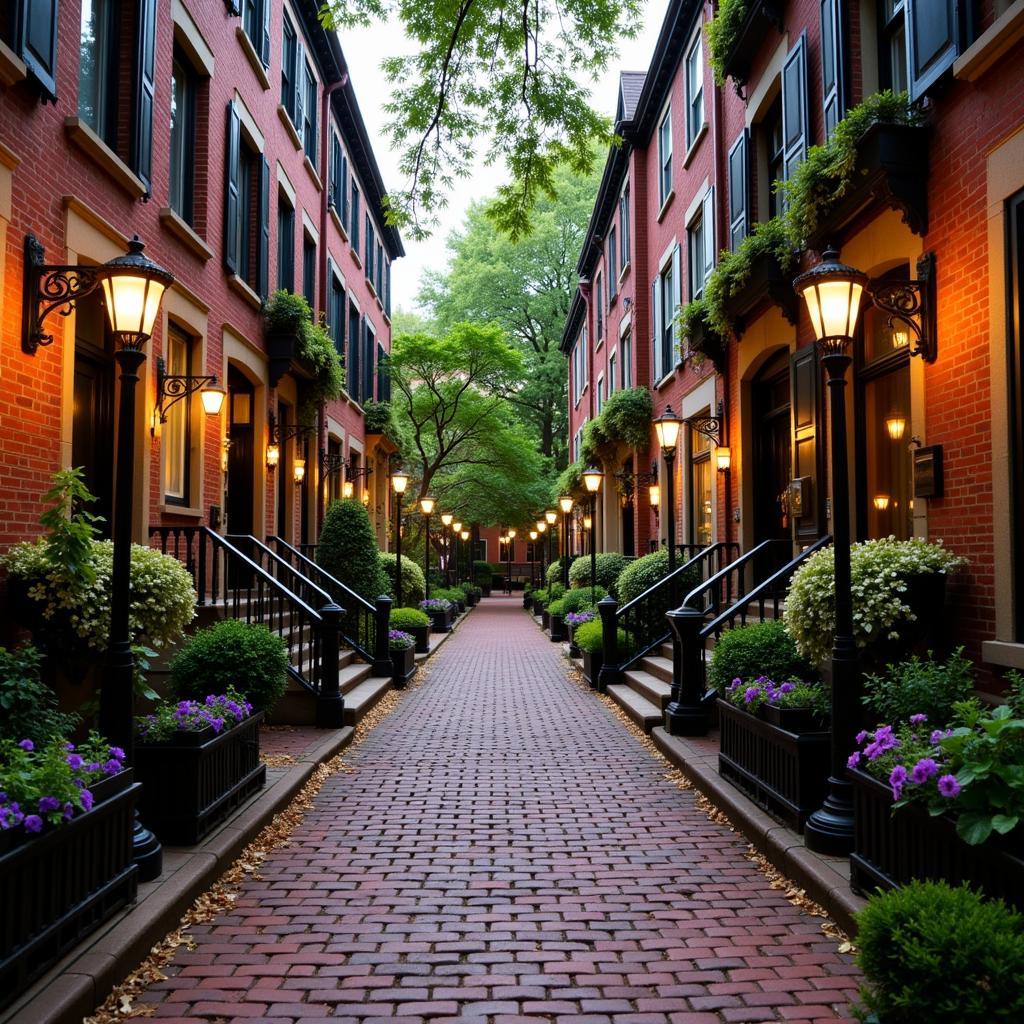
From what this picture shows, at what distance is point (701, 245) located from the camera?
14359mm

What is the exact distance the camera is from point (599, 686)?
11.4m

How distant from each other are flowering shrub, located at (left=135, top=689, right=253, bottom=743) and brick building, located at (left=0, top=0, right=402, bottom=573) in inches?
72.8

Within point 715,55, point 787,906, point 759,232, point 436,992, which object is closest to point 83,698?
point 436,992

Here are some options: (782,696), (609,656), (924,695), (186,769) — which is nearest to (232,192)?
(609,656)

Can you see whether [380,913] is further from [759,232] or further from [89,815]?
[759,232]

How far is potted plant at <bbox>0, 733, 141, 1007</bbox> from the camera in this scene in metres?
2.98

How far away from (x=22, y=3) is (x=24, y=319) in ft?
6.70

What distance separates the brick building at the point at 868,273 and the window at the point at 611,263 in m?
5.03

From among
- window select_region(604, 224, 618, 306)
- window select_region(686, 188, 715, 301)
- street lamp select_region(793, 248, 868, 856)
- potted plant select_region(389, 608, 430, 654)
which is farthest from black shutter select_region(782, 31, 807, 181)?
window select_region(604, 224, 618, 306)

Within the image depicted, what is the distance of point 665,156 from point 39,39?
42.6ft

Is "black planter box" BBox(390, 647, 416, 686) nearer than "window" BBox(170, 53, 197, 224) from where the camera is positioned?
No

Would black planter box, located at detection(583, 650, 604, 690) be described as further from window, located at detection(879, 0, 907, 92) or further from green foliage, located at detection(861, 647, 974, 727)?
window, located at detection(879, 0, 907, 92)

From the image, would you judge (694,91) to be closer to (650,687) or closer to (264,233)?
(264,233)

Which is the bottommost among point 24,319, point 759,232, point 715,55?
point 24,319
